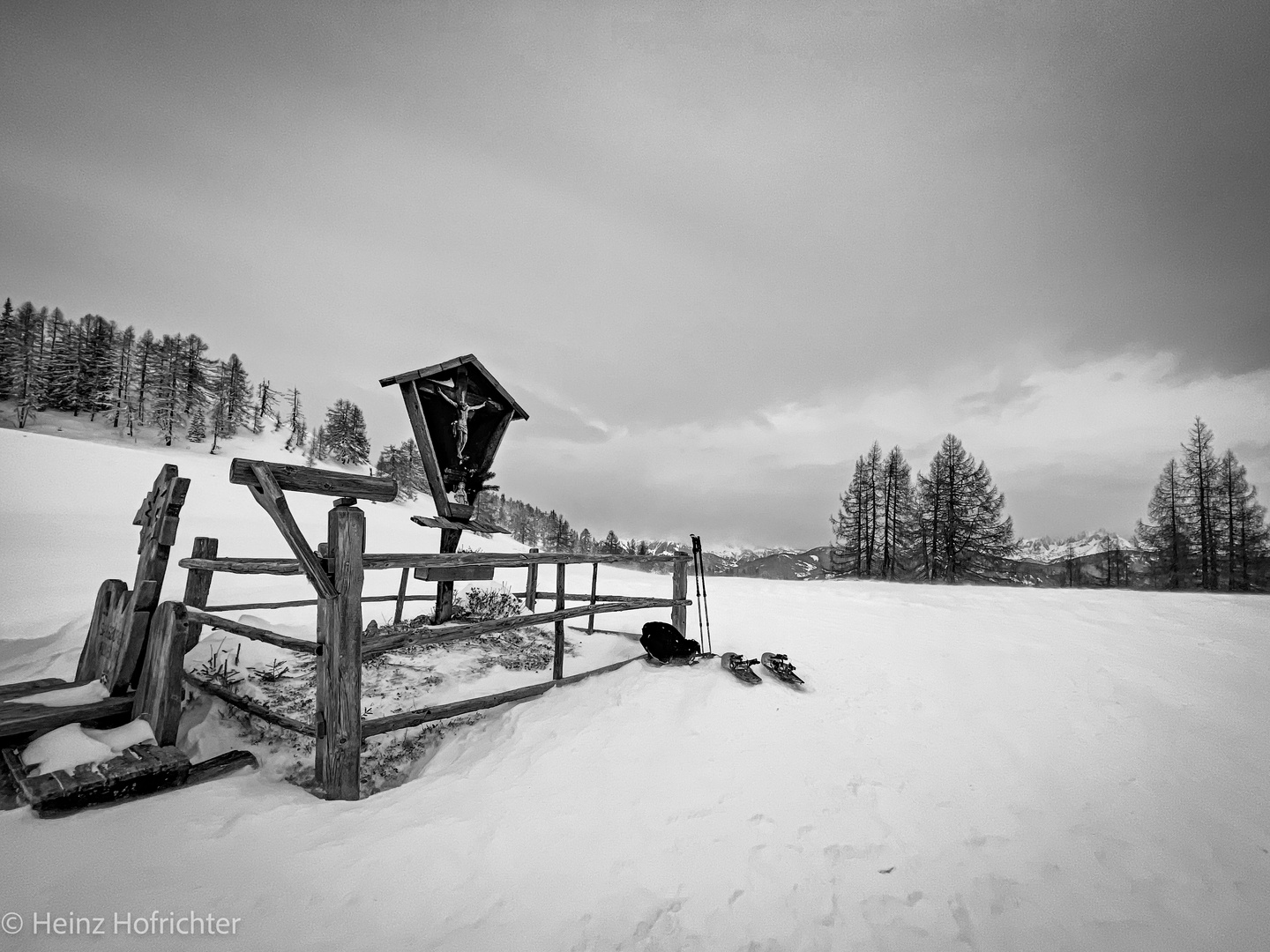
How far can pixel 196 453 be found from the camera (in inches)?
1694

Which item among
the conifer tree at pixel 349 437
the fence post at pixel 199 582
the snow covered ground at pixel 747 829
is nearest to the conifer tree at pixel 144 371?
the conifer tree at pixel 349 437

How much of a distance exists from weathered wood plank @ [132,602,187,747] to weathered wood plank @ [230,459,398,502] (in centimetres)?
145

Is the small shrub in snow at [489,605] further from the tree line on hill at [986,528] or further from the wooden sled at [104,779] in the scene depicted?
the tree line on hill at [986,528]

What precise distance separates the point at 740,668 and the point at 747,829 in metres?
2.67

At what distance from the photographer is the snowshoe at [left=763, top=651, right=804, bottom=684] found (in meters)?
5.73

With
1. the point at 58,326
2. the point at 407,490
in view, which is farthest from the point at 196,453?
the point at 58,326

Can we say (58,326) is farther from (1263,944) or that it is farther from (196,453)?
(1263,944)

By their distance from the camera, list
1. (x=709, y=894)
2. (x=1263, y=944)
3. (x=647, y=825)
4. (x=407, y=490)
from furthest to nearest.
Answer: (x=407, y=490) → (x=647, y=825) → (x=709, y=894) → (x=1263, y=944)

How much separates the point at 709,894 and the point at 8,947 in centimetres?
307

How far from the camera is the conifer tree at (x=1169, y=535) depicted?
24.8 m

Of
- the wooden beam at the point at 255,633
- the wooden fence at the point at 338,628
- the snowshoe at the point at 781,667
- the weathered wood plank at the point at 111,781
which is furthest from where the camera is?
the snowshoe at the point at 781,667

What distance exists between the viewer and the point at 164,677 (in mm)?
3861

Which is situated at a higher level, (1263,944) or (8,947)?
(8,947)

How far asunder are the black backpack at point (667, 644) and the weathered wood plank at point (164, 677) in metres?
4.68
